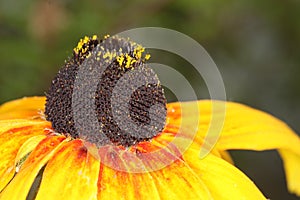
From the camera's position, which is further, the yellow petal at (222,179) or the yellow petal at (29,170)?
the yellow petal at (222,179)

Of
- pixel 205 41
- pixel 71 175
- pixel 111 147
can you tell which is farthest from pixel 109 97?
pixel 205 41

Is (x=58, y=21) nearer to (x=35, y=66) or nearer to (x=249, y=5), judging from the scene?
(x=35, y=66)

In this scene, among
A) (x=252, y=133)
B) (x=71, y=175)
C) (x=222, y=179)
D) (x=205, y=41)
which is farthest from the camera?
(x=205, y=41)

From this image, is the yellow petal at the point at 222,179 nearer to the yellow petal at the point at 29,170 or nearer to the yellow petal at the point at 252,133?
the yellow petal at the point at 252,133

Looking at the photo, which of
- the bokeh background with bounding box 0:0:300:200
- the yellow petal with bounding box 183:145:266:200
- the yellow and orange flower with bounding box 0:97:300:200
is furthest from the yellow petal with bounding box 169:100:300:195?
the bokeh background with bounding box 0:0:300:200

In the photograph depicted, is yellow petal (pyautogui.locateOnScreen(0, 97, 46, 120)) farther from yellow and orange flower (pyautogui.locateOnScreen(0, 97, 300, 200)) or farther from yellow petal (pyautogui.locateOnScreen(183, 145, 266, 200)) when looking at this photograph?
yellow petal (pyautogui.locateOnScreen(183, 145, 266, 200))

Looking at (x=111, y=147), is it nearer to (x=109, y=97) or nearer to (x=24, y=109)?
(x=109, y=97)

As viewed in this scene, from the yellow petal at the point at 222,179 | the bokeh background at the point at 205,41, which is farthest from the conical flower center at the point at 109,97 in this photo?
the bokeh background at the point at 205,41
